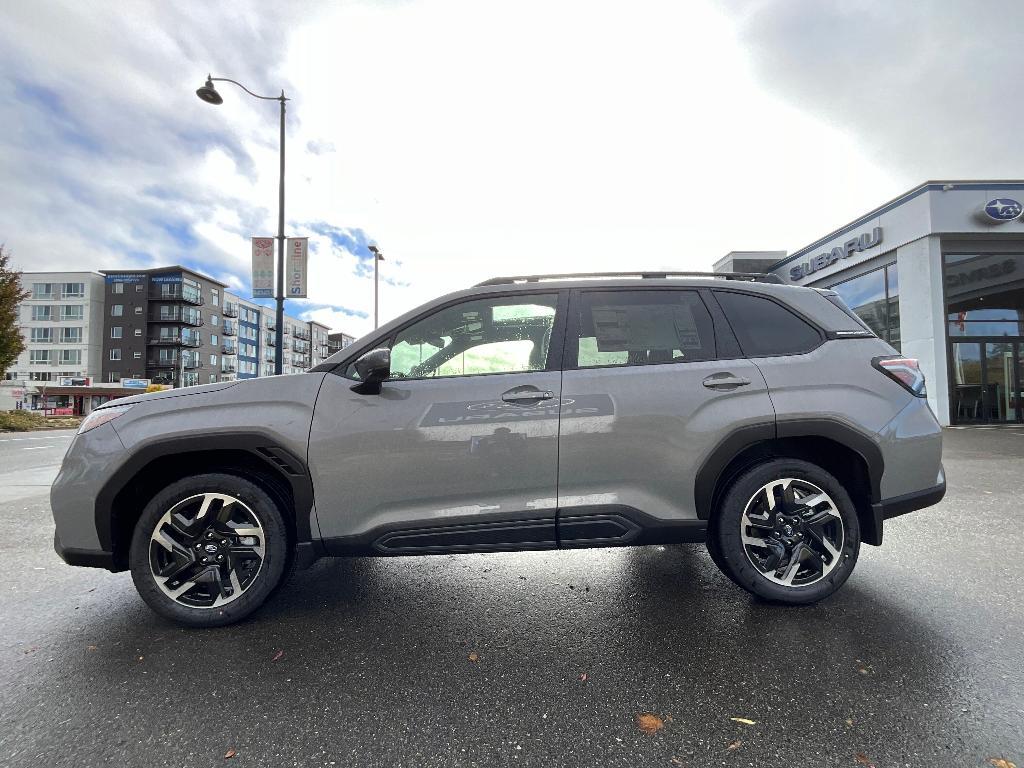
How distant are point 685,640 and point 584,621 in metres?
0.50

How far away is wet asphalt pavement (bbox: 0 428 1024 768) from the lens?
1.74m

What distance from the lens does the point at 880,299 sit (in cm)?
1786

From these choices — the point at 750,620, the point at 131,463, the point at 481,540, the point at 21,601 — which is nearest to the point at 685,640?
the point at 750,620

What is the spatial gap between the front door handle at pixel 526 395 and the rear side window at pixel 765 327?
119 centimetres

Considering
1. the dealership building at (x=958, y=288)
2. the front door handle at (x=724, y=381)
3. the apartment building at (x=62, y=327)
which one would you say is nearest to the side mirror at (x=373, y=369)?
the front door handle at (x=724, y=381)

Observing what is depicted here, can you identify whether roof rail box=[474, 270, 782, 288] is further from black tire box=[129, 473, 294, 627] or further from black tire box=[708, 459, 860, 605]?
black tire box=[129, 473, 294, 627]

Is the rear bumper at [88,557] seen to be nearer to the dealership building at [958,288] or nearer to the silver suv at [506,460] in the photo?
the silver suv at [506,460]

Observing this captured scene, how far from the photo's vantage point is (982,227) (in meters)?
15.4

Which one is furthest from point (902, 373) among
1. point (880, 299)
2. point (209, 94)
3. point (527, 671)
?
point (880, 299)

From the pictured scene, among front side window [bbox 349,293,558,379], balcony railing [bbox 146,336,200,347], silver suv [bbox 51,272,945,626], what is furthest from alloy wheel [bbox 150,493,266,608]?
balcony railing [bbox 146,336,200,347]

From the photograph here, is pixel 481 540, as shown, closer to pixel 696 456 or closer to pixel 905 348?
pixel 696 456

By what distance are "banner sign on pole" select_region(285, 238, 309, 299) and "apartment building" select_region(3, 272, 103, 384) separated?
249 ft

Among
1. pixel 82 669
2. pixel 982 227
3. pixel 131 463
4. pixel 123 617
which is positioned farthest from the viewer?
pixel 982 227

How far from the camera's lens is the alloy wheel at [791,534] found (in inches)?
110
